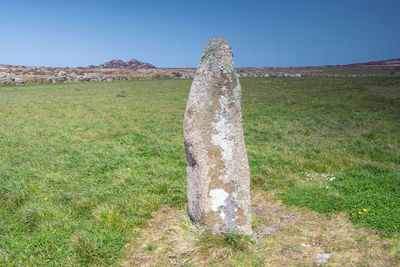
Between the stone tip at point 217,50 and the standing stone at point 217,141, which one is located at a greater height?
the stone tip at point 217,50

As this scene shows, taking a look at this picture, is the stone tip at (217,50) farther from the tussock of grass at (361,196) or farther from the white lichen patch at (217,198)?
the tussock of grass at (361,196)

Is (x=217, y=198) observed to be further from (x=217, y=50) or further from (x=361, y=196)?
(x=361, y=196)

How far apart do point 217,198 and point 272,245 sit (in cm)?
118

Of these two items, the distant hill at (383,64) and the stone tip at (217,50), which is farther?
the distant hill at (383,64)

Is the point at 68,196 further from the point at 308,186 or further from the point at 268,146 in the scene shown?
the point at 268,146

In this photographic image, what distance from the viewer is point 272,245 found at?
4461 mm

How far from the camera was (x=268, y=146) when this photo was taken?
945cm

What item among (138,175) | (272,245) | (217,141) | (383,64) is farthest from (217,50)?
(383,64)

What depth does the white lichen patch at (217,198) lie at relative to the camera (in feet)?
14.3

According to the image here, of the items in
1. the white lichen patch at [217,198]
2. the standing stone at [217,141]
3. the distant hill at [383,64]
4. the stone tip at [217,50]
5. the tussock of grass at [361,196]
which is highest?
the distant hill at [383,64]

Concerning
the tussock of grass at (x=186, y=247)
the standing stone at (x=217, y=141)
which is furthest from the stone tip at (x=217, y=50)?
the tussock of grass at (x=186, y=247)

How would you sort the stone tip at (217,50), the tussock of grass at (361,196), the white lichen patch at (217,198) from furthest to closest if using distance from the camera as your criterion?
1. the tussock of grass at (361,196)
2. the white lichen patch at (217,198)
3. the stone tip at (217,50)

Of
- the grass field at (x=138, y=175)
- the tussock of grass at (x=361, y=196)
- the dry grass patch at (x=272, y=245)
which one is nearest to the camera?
the dry grass patch at (x=272, y=245)

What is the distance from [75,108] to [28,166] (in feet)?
36.4
